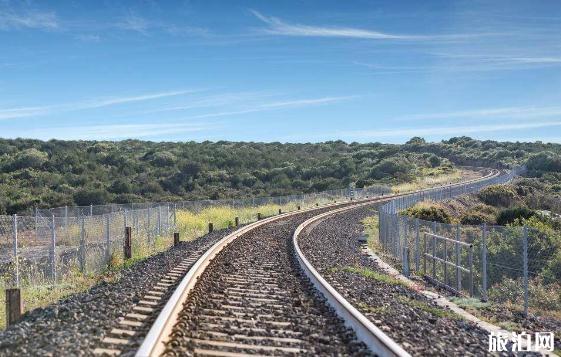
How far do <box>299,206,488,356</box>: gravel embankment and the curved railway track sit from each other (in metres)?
0.51

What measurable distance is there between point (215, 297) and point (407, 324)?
3572 mm

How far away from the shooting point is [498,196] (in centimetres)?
5462

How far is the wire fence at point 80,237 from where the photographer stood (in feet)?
58.2

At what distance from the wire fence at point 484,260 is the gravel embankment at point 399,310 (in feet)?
5.03

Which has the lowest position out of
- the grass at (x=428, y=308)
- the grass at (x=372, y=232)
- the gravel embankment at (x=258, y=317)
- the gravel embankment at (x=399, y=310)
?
the grass at (x=372, y=232)

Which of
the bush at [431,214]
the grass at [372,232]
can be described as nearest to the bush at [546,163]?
the grass at [372,232]

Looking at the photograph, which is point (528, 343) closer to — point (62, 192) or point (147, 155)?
point (62, 192)

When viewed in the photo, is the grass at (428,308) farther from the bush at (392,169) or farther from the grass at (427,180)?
the bush at (392,169)

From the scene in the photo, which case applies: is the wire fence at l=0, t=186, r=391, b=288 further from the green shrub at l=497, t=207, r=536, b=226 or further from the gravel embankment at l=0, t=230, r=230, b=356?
the green shrub at l=497, t=207, r=536, b=226

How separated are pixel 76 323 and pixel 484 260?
9.10m

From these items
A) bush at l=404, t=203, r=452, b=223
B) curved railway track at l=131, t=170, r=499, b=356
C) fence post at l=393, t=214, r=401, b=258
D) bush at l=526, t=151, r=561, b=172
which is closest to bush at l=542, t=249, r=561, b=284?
curved railway track at l=131, t=170, r=499, b=356

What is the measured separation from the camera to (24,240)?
1128 inches

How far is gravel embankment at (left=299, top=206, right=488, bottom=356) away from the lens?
9125 mm

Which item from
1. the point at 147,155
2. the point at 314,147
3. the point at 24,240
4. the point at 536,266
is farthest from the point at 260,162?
the point at 536,266
